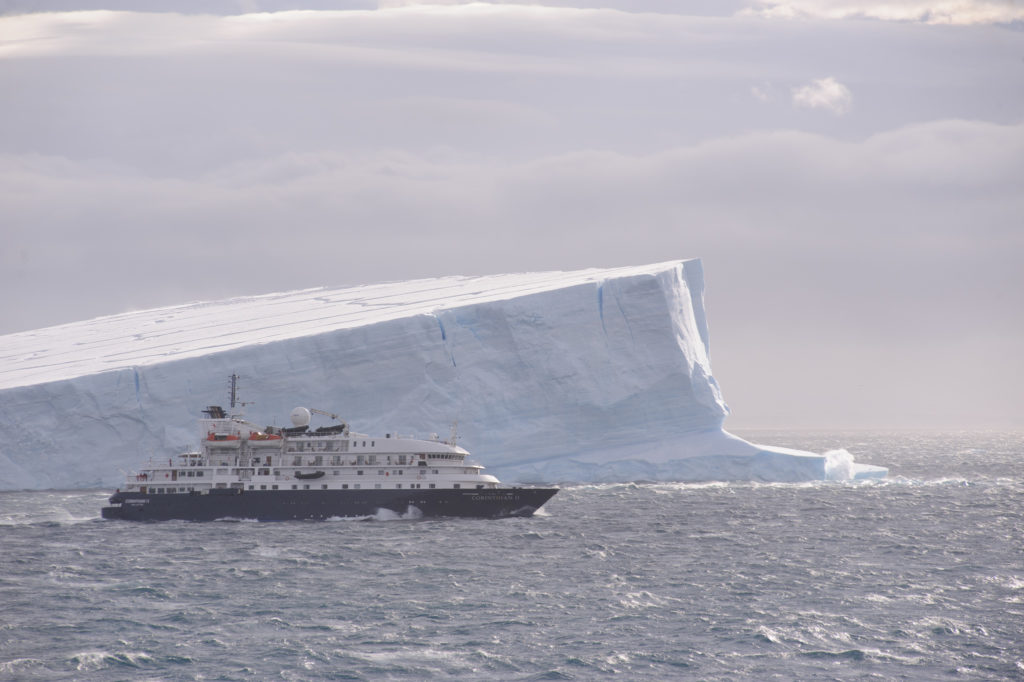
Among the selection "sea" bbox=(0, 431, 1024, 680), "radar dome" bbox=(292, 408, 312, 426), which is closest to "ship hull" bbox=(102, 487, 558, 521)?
"sea" bbox=(0, 431, 1024, 680)

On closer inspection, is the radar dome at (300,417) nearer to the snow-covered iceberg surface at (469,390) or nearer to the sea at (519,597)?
the sea at (519,597)

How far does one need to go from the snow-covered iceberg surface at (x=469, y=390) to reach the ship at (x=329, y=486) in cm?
787

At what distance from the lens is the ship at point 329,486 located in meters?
39.6

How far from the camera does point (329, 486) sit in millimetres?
39688

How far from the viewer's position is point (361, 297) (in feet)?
219

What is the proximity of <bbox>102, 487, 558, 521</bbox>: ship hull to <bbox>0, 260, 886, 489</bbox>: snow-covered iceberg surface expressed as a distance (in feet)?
25.8

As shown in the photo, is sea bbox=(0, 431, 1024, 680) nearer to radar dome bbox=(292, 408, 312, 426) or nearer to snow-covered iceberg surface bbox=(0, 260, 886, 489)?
radar dome bbox=(292, 408, 312, 426)

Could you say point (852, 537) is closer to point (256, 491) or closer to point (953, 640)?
point (953, 640)

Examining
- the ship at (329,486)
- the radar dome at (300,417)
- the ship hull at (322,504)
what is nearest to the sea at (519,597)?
the ship hull at (322,504)

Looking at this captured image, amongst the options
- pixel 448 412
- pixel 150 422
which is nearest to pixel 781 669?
pixel 448 412

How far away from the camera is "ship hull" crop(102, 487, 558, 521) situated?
130 ft

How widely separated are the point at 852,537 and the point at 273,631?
68.4ft

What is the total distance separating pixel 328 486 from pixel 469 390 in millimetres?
11797

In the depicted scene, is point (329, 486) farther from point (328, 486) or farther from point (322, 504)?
point (322, 504)
